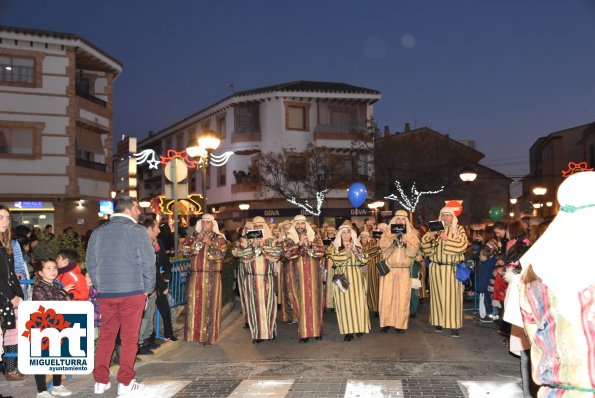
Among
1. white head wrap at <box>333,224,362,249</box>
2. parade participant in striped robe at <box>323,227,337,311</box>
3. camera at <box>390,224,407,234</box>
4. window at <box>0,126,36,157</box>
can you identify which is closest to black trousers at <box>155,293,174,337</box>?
white head wrap at <box>333,224,362,249</box>

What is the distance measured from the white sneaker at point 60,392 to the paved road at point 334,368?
0.39ft

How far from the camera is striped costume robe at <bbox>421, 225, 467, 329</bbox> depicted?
395 inches

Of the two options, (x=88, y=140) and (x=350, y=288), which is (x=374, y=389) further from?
(x=88, y=140)

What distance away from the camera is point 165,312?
953cm

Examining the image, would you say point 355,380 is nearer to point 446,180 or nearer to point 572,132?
point 446,180

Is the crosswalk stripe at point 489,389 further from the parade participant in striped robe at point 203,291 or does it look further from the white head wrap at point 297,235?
the parade participant in striped robe at point 203,291

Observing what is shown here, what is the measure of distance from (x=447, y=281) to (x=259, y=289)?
3.00 meters

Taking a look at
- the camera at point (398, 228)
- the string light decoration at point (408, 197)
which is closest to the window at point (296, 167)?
the string light decoration at point (408, 197)

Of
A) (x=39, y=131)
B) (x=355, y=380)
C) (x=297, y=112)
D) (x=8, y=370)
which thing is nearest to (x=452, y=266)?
(x=355, y=380)

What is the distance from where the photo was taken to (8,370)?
7172 mm

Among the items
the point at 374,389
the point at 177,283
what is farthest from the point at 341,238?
the point at 374,389

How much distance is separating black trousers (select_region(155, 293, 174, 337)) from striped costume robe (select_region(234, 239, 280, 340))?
3.96ft

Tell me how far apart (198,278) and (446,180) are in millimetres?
33859

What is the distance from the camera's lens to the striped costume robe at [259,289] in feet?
32.1
